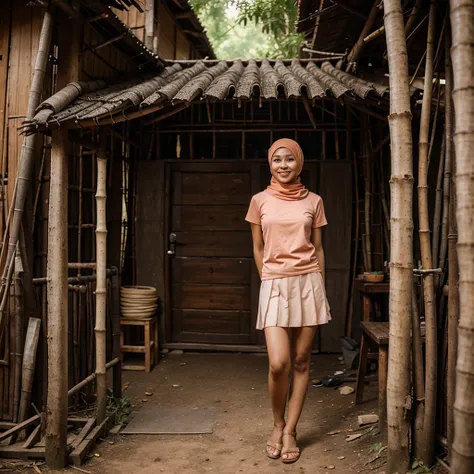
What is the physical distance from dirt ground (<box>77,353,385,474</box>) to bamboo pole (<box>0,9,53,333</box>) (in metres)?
1.57

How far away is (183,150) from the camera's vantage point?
722cm

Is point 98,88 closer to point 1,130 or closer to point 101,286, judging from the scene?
point 1,130

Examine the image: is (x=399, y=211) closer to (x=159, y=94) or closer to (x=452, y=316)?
(x=452, y=316)

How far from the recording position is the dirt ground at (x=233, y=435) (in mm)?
3707

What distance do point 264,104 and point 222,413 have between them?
438 cm

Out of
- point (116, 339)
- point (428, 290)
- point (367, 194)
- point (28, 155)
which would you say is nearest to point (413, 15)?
point (428, 290)

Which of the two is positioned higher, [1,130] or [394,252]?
[1,130]

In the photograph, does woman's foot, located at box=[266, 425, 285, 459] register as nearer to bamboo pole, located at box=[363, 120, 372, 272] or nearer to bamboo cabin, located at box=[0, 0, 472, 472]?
bamboo cabin, located at box=[0, 0, 472, 472]

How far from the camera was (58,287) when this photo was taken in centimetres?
386

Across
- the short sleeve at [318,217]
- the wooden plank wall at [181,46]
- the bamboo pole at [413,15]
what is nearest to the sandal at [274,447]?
the short sleeve at [318,217]

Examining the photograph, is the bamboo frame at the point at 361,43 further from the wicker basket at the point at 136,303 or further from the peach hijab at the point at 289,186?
the wicker basket at the point at 136,303

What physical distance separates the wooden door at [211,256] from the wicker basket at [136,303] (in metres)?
0.72

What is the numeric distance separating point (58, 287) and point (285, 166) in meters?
2.01

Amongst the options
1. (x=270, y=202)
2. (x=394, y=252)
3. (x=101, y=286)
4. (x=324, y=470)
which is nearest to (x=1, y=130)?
(x=101, y=286)
